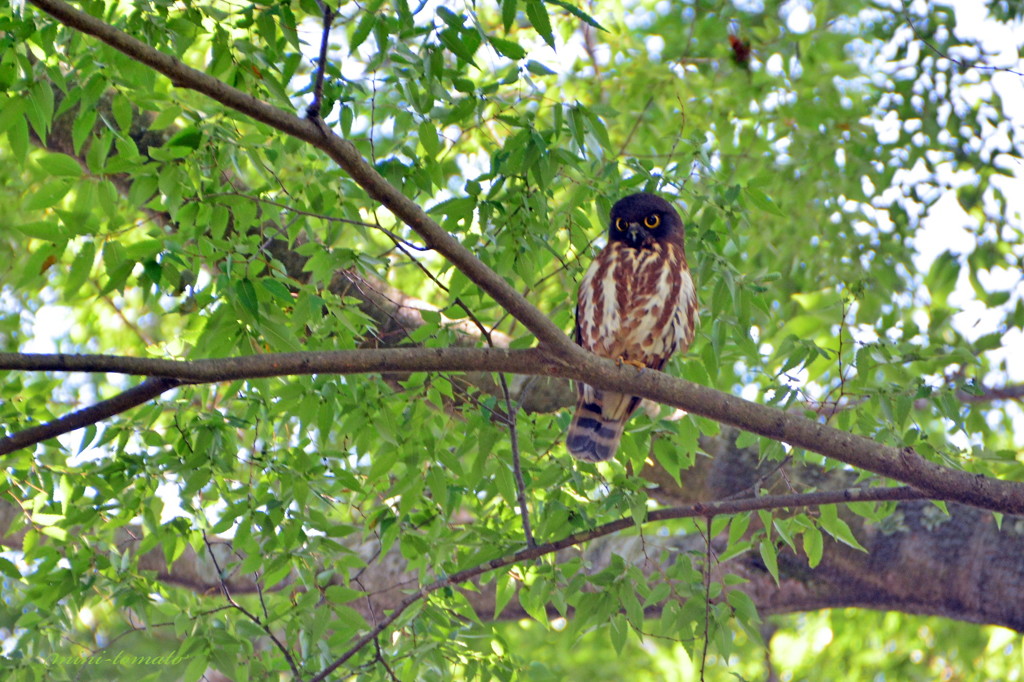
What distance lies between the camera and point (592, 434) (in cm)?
415

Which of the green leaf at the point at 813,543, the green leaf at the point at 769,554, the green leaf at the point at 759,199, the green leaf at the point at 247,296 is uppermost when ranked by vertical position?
the green leaf at the point at 759,199

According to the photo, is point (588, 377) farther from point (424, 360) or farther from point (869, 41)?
point (869, 41)

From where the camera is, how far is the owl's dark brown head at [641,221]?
4238 millimetres

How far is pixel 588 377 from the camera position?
110 inches

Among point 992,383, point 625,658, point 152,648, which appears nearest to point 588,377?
point 152,648

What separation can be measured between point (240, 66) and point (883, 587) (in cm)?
366

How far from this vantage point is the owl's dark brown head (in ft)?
13.9

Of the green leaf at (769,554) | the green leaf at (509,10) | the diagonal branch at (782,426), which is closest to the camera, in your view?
the green leaf at (509,10)

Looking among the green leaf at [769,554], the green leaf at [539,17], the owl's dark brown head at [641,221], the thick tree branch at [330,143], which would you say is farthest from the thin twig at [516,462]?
the owl's dark brown head at [641,221]

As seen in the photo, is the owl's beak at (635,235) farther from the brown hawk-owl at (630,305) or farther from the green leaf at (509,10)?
the green leaf at (509,10)

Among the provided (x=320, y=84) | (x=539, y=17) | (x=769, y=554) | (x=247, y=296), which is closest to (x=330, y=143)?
(x=320, y=84)

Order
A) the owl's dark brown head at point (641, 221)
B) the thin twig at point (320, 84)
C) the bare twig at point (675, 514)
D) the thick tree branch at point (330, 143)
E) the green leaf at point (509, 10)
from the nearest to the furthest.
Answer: the thick tree branch at point (330, 143) → the thin twig at point (320, 84) → the green leaf at point (509, 10) → the bare twig at point (675, 514) → the owl's dark brown head at point (641, 221)

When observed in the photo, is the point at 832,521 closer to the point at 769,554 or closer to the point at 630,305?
the point at 769,554

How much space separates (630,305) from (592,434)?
0.62 metres
